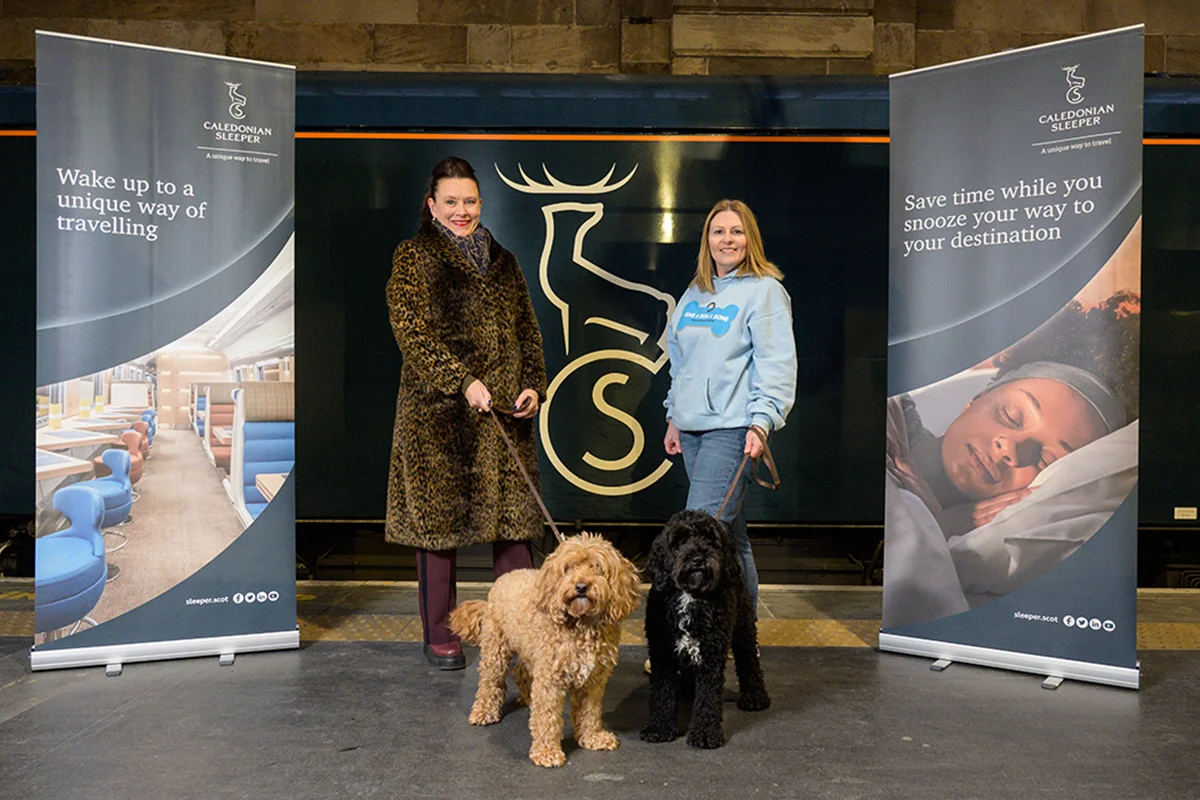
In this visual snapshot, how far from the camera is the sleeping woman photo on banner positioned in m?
3.55

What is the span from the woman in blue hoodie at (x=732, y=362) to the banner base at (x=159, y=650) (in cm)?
174

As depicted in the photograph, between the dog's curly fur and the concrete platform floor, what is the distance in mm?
98

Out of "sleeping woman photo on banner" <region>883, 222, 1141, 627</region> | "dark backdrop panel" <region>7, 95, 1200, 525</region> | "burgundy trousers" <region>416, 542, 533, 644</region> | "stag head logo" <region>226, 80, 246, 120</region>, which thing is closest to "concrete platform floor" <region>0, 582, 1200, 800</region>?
"burgundy trousers" <region>416, 542, 533, 644</region>

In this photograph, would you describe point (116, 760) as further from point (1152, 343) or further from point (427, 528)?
point (1152, 343)

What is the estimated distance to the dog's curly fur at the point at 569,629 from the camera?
268cm

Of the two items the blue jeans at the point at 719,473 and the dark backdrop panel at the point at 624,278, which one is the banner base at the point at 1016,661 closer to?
the blue jeans at the point at 719,473

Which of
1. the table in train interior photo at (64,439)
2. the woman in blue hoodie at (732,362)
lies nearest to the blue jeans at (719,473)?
the woman in blue hoodie at (732,362)

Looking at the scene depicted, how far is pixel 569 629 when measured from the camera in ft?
9.04

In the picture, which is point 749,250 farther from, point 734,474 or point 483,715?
point 483,715

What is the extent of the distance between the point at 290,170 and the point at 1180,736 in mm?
3654

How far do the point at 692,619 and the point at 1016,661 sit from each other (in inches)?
60.5

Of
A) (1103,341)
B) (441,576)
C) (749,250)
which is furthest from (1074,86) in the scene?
(441,576)

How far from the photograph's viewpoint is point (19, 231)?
16.4 feet

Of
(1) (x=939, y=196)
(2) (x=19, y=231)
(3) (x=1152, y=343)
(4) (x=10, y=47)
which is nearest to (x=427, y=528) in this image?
(1) (x=939, y=196)
